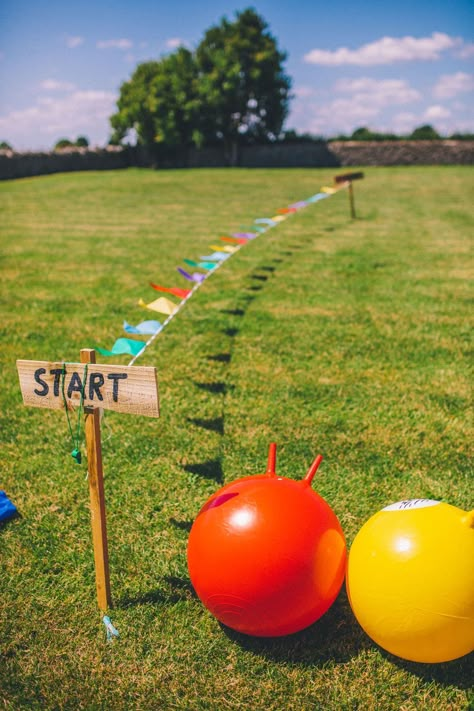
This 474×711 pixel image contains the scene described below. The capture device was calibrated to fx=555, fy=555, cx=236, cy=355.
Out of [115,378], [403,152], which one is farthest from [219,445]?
[403,152]

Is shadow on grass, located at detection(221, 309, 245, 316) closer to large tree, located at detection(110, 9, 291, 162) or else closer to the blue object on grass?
the blue object on grass

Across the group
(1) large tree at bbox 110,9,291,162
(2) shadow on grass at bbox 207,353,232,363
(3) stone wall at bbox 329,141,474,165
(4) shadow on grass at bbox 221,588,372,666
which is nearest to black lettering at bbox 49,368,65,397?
(4) shadow on grass at bbox 221,588,372,666

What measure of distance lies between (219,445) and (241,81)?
45.4 meters

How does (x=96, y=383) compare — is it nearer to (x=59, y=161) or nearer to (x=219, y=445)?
(x=219, y=445)

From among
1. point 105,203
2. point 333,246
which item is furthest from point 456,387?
point 105,203

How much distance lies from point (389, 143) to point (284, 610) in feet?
132

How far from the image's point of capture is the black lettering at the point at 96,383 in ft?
8.57

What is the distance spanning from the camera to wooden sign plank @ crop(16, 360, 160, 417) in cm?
254

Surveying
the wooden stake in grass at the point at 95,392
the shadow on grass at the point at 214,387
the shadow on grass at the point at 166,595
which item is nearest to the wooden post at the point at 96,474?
the wooden stake in grass at the point at 95,392

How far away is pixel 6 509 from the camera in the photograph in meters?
3.65

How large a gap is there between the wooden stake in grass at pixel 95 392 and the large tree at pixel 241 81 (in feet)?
139

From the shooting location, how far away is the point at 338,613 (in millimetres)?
2973

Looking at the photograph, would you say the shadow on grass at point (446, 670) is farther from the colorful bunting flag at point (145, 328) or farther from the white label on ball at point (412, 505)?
the colorful bunting flag at point (145, 328)

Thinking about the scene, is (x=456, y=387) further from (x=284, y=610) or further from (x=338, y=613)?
(x=284, y=610)
